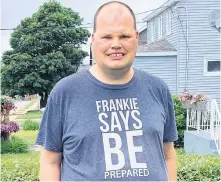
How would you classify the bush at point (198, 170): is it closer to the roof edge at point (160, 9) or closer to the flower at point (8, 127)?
the flower at point (8, 127)

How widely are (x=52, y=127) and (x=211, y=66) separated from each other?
16.8 metres

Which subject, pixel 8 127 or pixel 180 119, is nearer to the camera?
pixel 8 127

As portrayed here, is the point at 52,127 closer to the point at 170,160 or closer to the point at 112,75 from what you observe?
the point at 112,75

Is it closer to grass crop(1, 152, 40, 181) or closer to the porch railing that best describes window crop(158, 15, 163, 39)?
the porch railing

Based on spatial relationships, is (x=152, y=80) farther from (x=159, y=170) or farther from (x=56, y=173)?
(x=56, y=173)

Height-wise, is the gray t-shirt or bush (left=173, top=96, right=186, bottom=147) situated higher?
the gray t-shirt

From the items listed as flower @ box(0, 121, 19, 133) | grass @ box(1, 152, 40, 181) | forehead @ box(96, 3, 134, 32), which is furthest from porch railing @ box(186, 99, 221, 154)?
forehead @ box(96, 3, 134, 32)

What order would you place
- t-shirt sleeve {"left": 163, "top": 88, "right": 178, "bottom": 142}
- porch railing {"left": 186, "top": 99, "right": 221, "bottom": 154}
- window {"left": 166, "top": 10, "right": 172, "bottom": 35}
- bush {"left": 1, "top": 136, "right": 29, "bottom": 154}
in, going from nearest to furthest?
t-shirt sleeve {"left": 163, "top": 88, "right": 178, "bottom": 142} → porch railing {"left": 186, "top": 99, "right": 221, "bottom": 154} → bush {"left": 1, "top": 136, "right": 29, "bottom": 154} → window {"left": 166, "top": 10, "right": 172, "bottom": 35}

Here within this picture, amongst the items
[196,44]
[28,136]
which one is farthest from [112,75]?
[196,44]

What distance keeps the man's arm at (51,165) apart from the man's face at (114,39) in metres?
0.44

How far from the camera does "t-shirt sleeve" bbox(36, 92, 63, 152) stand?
1.93 meters

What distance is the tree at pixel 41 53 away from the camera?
26453 mm

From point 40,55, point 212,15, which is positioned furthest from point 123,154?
point 40,55

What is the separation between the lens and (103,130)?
74.0 inches
